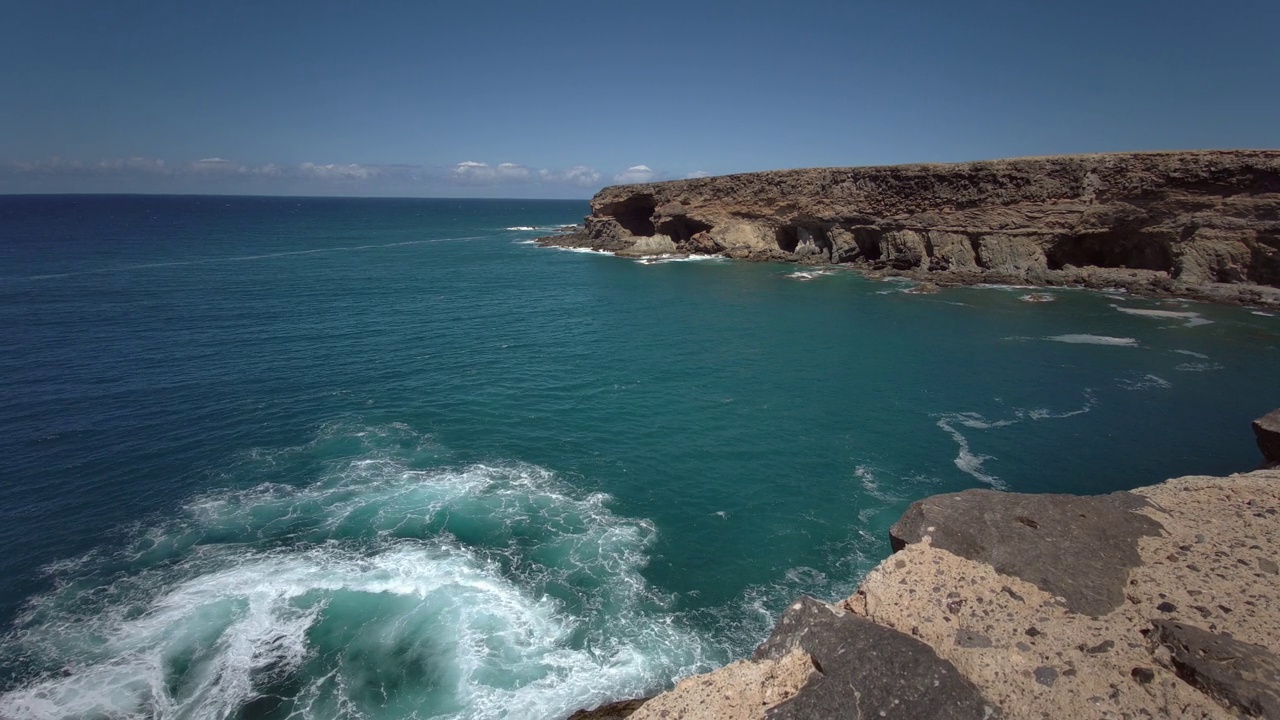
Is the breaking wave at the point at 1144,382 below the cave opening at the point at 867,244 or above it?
below

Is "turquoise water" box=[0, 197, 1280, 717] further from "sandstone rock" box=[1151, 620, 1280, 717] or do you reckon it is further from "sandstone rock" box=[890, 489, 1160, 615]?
"sandstone rock" box=[1151, 620, 1280, 717]

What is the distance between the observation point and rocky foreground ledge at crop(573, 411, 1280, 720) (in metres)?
8.54

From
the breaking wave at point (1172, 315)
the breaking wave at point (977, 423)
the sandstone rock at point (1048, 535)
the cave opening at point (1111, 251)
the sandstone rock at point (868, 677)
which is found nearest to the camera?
the sandstone rock at point (868, 677)

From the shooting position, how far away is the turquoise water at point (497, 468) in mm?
16156

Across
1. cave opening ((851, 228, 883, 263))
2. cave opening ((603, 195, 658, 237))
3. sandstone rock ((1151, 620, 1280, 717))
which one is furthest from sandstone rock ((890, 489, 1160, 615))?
cave opening ((603, 195, 658, 237))

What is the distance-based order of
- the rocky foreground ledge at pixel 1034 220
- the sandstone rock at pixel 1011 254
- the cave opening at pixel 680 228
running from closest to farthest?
the rocky foreground ledge at pixel 1034 220 → the sandstone rock at pixel 1011 254 → the cave opening at pixel 680 228

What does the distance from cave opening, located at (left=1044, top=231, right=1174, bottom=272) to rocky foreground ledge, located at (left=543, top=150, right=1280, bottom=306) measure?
0.11 meters

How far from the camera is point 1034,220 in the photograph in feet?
202

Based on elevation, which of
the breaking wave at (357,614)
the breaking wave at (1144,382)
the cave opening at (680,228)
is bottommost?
the breaking wave at (357,614)

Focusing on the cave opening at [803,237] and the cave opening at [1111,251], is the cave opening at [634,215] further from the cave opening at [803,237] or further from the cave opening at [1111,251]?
the cave opening at [1111,251]

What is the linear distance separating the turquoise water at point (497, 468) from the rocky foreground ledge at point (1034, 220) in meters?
7.72

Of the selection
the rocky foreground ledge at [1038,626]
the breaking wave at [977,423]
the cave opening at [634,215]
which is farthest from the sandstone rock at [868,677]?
the cave opening at [634,215]

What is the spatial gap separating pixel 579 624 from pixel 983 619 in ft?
36.1

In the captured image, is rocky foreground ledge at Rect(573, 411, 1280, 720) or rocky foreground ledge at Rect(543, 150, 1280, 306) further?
rocky foreground ledge at Rect(543, 150, 1280, 306)
